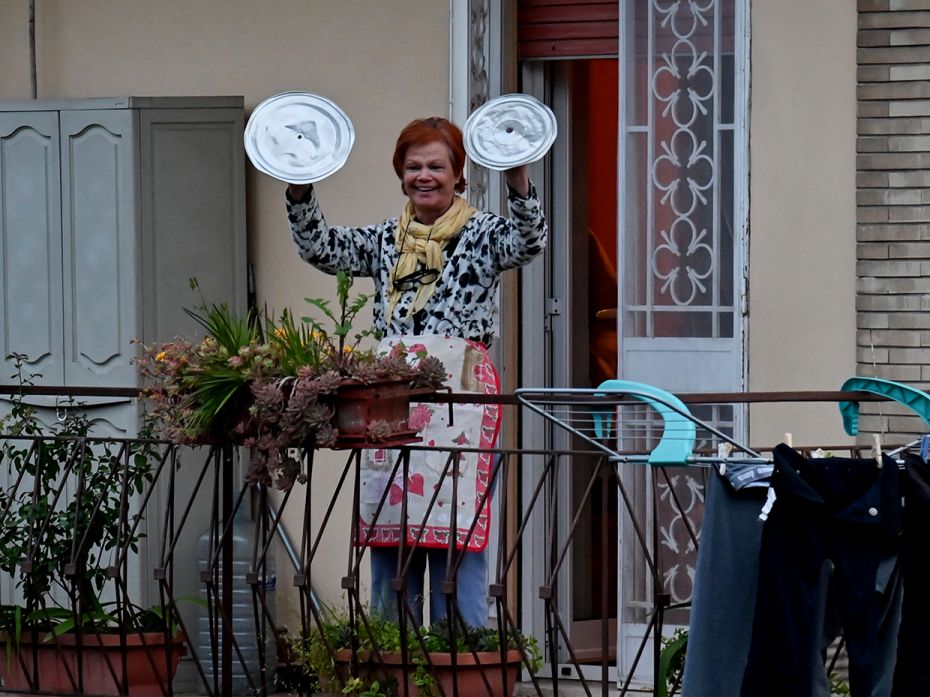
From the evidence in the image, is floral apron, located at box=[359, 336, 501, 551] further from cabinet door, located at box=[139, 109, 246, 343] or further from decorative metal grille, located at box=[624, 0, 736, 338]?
cabinet door, located at box=[139, 109, 246, 343]

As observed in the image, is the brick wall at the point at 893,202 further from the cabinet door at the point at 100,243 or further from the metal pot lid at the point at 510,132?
the cabinet door at the point at 100,243

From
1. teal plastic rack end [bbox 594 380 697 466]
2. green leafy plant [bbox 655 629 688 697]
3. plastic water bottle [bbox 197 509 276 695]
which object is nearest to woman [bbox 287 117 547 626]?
green leafy plant [bbox 655 629 688 697]

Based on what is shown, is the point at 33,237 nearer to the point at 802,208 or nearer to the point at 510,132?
the point at 510,132

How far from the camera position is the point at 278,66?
292 inches

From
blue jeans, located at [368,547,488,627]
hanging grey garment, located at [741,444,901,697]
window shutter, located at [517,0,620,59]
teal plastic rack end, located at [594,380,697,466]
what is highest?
window shutter, located at [517,0,620,59]

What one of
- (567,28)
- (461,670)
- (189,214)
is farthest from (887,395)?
(189,214)

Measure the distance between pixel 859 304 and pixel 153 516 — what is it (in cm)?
298

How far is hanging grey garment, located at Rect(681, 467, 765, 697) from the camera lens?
443 centimetres

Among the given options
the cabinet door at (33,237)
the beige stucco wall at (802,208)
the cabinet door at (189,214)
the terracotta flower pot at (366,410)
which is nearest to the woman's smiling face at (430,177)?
the terracotta flower pot at (366,410)

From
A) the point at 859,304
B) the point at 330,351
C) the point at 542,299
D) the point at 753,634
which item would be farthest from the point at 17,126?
the point at 753,634

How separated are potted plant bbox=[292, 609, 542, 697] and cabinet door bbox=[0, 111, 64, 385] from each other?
7.96 ft

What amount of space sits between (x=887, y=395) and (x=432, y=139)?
5.46ft

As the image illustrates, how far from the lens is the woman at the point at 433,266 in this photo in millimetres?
5449

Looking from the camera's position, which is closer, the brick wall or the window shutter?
the brick wall
